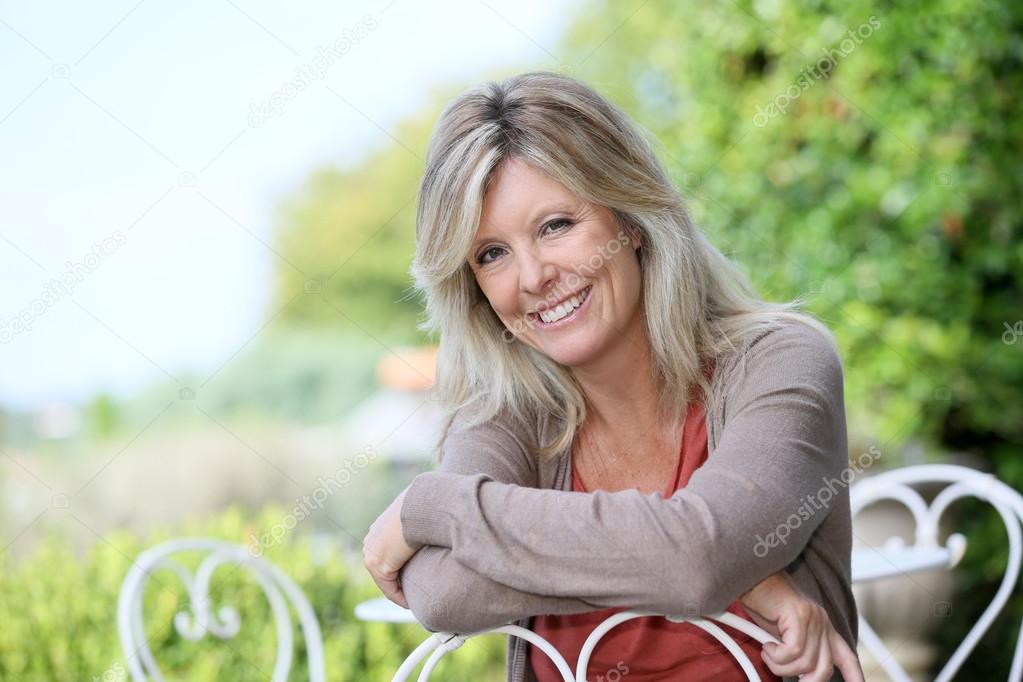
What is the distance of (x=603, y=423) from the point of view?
1.77 metres

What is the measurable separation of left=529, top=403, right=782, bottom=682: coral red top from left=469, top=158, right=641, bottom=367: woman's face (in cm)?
21

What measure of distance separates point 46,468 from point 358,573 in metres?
2.81

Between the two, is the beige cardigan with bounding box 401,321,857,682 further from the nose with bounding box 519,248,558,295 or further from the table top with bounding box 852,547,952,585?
the table top with bounding box 852,547,952,585

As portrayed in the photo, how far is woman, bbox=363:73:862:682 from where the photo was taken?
1236mm

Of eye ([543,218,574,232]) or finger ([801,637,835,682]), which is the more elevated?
eye ([543,218,574,232])

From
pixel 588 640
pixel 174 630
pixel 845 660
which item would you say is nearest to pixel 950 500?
pixel 845 660

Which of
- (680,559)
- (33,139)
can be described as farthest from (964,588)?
(33,139)

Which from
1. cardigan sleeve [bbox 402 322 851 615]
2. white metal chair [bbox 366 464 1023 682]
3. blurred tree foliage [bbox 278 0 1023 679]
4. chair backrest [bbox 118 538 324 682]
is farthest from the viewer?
blurred tree foliage [bbox 278 0 1023 679]

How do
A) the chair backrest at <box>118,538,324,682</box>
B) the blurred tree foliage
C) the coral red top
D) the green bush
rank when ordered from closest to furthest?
1. the coral red top
2. the chair backrest at <box>118,538,324,682</box>
3. the green bush
4. the blurred tree foliage

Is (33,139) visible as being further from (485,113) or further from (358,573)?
(485,113)

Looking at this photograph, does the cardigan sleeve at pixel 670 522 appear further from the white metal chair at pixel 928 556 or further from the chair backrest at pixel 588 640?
the white metal chair at pixel 928 556

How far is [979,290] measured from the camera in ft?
12.1

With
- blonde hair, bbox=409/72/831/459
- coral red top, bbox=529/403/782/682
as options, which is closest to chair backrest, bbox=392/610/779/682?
coral red top, bbox=529/403/782/682

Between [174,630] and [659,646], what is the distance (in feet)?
6.85
